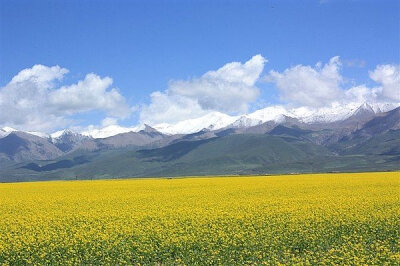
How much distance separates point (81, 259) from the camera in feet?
68.9

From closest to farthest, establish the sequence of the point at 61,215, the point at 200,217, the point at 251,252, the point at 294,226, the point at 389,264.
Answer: the point at 389,264
the point at 251,252
the point at 294,226
the point at 200,217
the point at 61,215

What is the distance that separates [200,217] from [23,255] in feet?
36.9

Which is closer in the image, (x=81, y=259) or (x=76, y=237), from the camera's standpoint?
(x=81, y=259)

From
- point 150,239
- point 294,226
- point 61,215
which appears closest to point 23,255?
point 150,239

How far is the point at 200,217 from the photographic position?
28.2 metres

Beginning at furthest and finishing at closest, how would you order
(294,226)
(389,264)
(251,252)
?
(294,226), (251,252), (389,264)

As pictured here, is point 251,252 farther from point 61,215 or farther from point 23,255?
point 61,215

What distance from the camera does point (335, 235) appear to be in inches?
936

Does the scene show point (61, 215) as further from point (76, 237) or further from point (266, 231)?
point (266, 231)

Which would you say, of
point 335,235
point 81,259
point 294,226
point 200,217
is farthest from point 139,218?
point 335,235

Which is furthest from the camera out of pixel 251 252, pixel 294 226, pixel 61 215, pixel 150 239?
pixel 61 215

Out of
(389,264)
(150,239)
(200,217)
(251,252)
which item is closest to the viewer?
(389,264)

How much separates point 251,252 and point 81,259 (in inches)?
332

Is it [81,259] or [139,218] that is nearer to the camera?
[81,259]
